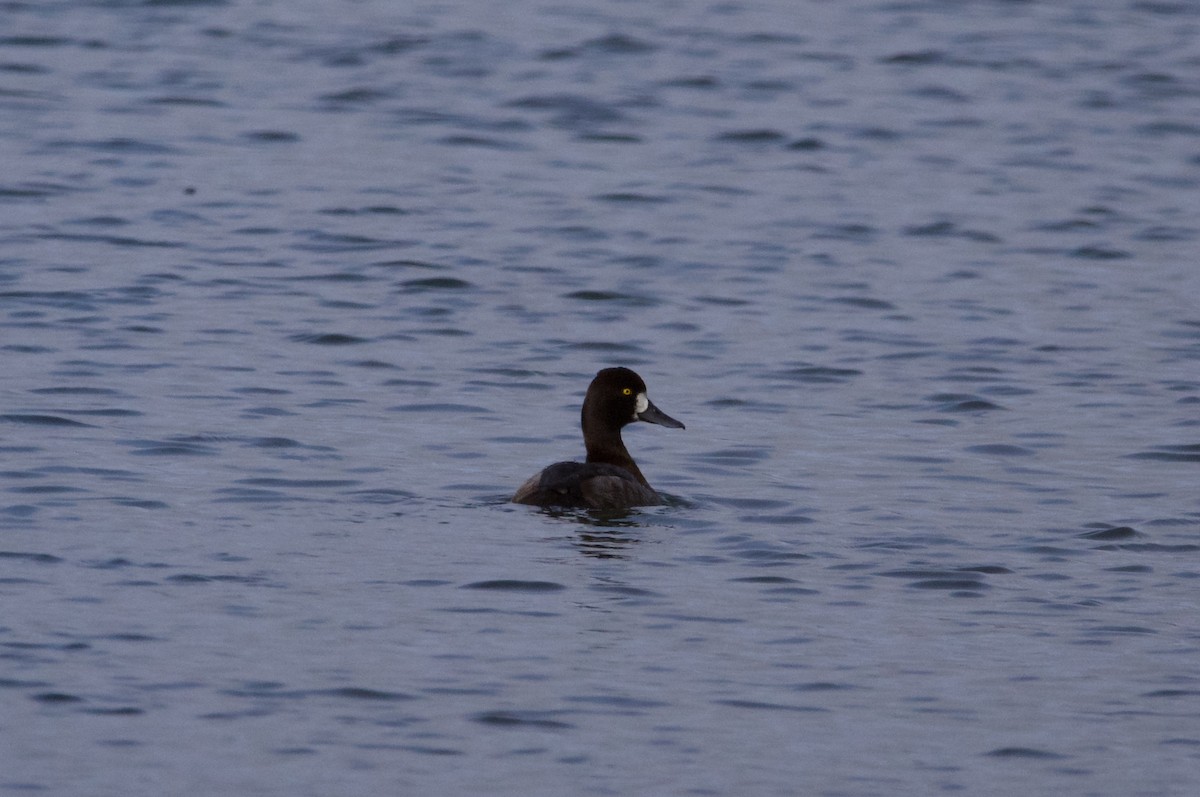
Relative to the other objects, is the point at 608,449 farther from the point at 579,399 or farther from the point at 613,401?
the point at 579,399

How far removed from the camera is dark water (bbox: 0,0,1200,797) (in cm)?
783

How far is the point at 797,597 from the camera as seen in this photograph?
31.2ft

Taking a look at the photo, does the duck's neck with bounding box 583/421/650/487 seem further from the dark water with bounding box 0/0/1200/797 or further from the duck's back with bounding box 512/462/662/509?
the duck's back with bounding box 512/462/662/509

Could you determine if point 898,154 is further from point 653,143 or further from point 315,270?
point 315,270

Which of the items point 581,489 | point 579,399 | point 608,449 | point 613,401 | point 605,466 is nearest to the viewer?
point 581,489

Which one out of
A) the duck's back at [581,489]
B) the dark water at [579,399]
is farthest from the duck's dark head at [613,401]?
the duck's back at [581,489]

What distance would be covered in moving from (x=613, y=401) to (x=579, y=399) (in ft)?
5.83

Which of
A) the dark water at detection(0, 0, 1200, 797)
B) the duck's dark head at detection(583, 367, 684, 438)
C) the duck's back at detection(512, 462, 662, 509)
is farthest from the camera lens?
the duck's dark head at detection(583, 367, 684, 438)

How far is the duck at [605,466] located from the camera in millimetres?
11023

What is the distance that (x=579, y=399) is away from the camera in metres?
13.7

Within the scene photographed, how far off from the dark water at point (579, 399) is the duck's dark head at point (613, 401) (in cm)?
50

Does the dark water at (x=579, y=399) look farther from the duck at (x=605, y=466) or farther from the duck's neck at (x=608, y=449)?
the duck's neck at (x=608, y=449)

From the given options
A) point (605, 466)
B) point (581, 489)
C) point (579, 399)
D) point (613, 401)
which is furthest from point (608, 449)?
point (579, 399)

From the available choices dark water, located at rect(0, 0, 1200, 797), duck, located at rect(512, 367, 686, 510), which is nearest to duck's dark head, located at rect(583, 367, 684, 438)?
duck, located at rect(512, 367, 686, 510)
